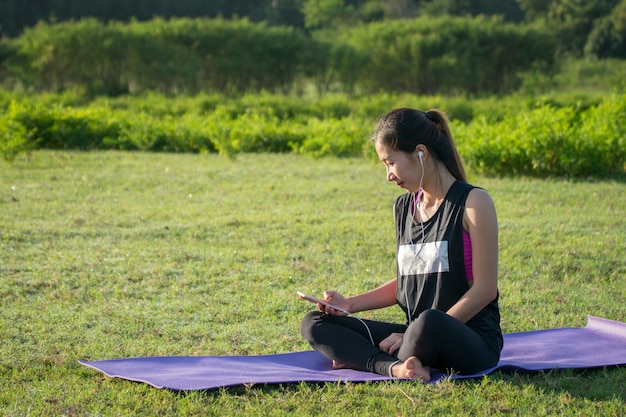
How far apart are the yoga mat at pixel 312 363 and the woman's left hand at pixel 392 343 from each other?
0.13 meters

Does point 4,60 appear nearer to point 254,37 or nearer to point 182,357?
point 254,37

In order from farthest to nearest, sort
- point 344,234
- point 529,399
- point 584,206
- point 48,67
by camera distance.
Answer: point 48,67 < point 584,206 < point 344,234 < point 529,399

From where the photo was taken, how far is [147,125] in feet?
45.5

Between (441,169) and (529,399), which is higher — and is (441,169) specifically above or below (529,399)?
above

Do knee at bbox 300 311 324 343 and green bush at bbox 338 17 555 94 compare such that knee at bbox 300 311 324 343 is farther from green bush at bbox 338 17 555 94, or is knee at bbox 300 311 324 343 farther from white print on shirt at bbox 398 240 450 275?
green bush at bbox 338 17 555 94

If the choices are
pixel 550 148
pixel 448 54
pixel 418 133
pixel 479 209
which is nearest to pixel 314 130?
pixel 550 148

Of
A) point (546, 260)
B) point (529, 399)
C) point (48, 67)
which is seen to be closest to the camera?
point (529, 399)

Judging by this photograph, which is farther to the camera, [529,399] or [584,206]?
[584,206]

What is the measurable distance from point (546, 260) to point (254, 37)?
60.5ft

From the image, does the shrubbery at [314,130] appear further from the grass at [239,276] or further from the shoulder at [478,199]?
the shoulder at [478,199]

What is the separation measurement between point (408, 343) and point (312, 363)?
23.4 inches

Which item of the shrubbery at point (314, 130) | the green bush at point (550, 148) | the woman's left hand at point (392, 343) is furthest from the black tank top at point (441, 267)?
the green bush at point (550, 148)

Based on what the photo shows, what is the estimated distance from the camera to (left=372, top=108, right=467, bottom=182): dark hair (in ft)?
12.0

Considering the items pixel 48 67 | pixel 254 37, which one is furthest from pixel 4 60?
pixel 254 37
